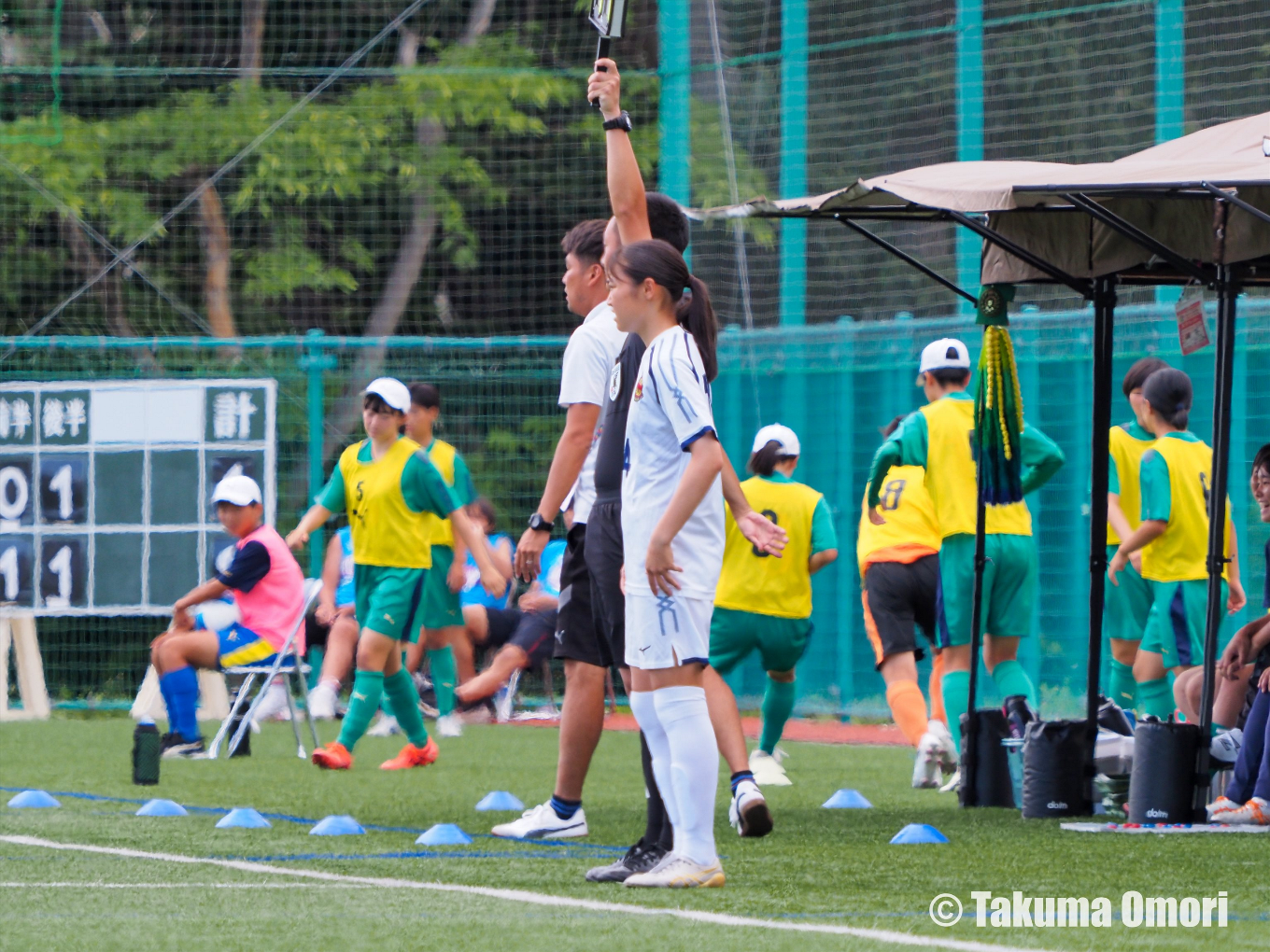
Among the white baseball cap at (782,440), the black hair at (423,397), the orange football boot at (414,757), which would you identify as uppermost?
the black hair at (423,397)

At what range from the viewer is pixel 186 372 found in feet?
53.4

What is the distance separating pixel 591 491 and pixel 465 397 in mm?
9435

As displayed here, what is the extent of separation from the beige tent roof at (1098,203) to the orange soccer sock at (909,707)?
87.7 inches

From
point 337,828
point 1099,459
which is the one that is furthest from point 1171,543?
point 337,828

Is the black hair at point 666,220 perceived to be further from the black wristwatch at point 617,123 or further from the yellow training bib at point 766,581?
the yellow training bib at point 766,581

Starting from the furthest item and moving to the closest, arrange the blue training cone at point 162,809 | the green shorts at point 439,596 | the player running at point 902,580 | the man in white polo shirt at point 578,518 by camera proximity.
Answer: the green shorts at point 439,596
the player running at point 902,580
the blue training cone at point 162,809
the man in white polo shirt at point 578,518

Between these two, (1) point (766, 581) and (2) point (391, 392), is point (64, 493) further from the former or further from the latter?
(1) point (766, 581)

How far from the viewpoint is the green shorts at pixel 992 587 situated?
9641 mm

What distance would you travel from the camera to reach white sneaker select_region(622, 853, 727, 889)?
5879 millimetres

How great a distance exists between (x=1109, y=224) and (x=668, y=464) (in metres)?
2.65

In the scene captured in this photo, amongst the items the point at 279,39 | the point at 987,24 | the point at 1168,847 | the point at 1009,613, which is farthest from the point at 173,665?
the point at 279,39

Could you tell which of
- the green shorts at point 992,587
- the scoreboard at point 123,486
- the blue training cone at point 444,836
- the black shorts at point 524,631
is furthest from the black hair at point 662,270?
the scoreboard at point 123,486

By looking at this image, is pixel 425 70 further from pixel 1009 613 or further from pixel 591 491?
pixel 591 491

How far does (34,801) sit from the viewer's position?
877 centimetres
